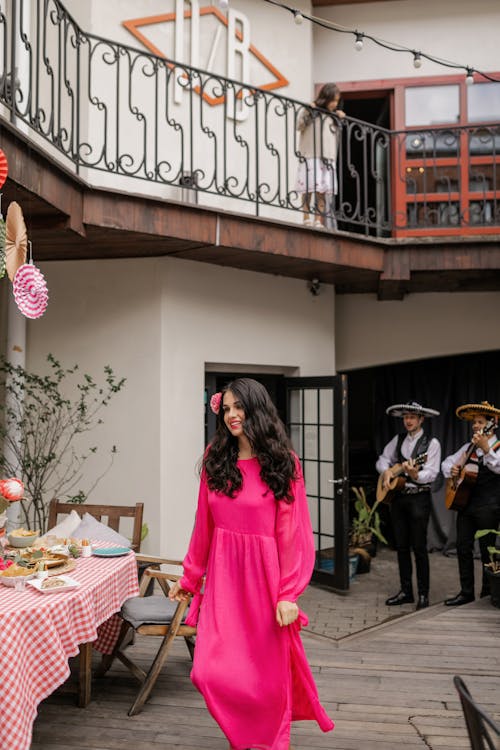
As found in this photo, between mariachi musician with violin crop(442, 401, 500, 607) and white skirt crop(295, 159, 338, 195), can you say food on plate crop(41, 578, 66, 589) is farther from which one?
white skirt crop(295, 159, 338, 195)

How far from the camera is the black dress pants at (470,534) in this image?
18.7 feet

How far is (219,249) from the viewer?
5910 mm

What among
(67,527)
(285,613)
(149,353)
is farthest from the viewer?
(149,353)

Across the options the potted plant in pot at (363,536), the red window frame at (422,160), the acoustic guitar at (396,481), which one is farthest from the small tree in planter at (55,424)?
the red window frame at (422,160)

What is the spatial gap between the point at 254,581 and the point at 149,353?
3549 millimetres

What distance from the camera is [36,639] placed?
298cm

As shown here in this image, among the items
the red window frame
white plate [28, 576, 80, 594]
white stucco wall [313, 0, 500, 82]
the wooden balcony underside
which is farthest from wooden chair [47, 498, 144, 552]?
white stucco wall [313, 0, 500, 82]

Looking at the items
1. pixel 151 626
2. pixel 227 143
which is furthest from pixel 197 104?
pixel 151 626

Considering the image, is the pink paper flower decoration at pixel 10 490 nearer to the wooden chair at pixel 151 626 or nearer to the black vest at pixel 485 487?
the wooden chair at pixel 151 626

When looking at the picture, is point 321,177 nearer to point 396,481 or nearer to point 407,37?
point 407,37

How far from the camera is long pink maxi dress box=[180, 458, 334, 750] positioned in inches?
114

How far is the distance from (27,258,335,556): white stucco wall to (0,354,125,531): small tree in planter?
0.35ft

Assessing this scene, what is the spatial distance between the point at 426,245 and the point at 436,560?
3.60 metres

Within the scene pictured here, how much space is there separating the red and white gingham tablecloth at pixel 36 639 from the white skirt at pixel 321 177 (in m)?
4.47
